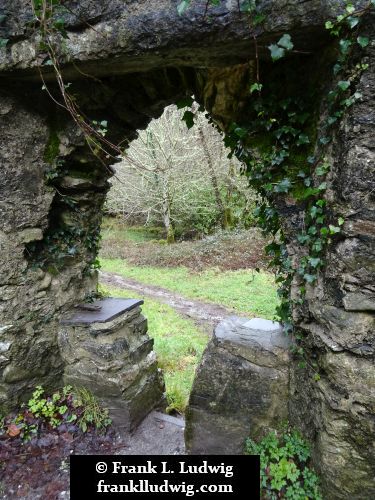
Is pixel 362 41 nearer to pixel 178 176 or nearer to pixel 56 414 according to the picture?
pixel 56 414

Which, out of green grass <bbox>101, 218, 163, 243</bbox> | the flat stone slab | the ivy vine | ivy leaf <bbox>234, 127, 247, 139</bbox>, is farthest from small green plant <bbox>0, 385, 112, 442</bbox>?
green grass <bbox>101, 218, 163, 243</bbox>

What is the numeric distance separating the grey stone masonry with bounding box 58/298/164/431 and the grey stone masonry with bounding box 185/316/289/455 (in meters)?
0.87

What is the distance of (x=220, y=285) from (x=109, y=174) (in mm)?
6249

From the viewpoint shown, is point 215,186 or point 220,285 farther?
point 215,186

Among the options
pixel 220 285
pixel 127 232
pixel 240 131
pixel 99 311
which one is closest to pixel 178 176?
pixel 127 232

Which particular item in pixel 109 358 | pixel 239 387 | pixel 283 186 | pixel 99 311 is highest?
pixel 283 186

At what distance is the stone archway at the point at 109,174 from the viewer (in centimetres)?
193

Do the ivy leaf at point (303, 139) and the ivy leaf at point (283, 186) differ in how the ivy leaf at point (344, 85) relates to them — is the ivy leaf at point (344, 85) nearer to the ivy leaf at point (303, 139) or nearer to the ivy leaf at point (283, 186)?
the ivy leaf at point (303, 139)

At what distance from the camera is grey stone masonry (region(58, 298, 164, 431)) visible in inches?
132

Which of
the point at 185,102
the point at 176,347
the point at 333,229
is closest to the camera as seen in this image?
the point at 333,229

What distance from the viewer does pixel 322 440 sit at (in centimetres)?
220

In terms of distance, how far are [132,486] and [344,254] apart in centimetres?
229

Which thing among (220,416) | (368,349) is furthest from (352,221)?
(220,416)

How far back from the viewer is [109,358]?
131 inches
